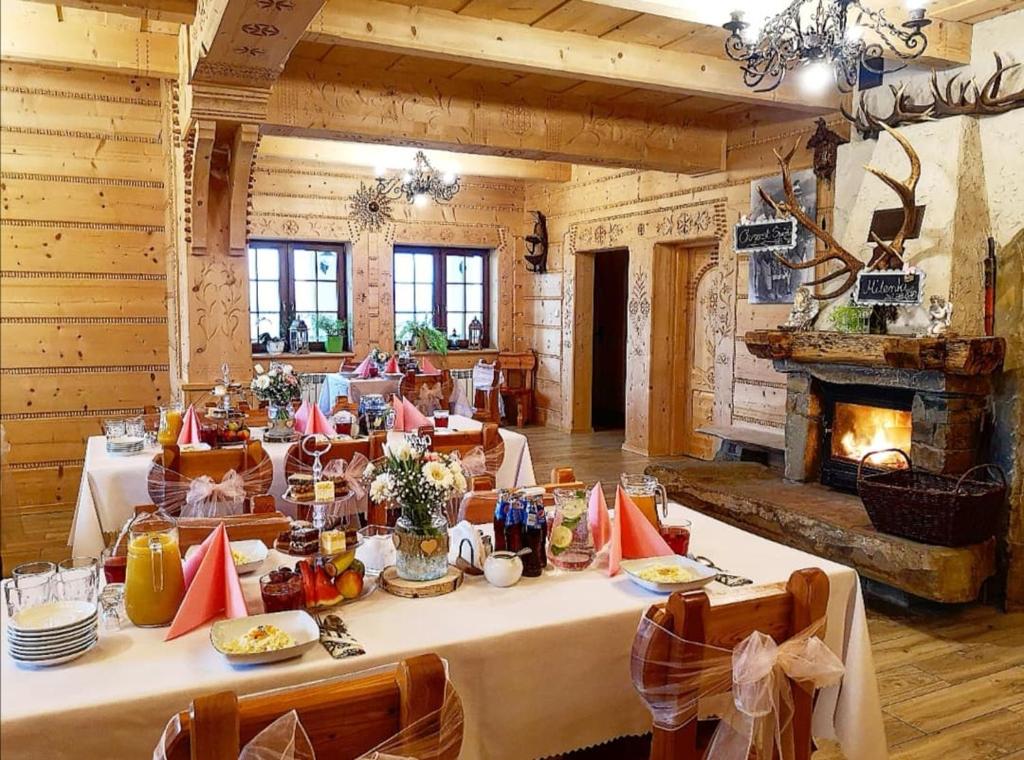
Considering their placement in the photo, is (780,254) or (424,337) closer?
(780,254)

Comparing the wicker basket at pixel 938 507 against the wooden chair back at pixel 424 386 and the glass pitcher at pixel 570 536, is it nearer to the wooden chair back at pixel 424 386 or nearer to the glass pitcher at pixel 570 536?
the glass pitcher at pixel 570 536

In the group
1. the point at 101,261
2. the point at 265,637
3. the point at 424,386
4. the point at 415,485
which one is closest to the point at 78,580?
the point at 265,637

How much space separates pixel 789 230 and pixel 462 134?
2.15 meters

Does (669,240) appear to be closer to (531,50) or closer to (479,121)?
(479,121)

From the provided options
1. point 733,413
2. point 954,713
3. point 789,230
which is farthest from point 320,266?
point 954,713

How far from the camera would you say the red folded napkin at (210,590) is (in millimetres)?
1668

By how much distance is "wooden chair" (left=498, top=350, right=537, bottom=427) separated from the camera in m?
9.15

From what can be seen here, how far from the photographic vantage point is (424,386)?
25.1ft

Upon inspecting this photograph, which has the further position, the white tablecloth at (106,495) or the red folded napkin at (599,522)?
the white tablecloth at (106,495)

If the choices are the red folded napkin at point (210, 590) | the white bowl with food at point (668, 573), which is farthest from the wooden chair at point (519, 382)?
the red folded napkin at point (210, 590)

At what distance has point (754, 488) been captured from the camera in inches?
181

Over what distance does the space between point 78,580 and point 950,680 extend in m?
3.02

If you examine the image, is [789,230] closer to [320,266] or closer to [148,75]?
[148,75]

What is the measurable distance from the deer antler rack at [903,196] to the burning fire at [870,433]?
873 millimetres
